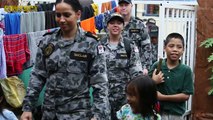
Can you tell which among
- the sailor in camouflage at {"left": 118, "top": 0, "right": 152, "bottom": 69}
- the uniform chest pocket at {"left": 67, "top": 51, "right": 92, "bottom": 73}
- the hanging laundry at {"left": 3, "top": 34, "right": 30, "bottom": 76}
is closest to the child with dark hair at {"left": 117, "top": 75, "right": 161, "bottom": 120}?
the uniform chest pocket at {"left": 67, "top": 51, "right": 92, "bottom": 73}

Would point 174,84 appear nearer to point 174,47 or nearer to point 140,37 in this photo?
point 174,47

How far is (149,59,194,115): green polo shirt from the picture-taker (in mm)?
3920

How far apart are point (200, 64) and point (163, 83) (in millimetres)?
2223

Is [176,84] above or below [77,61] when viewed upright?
below

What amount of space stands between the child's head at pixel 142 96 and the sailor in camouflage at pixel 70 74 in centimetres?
22

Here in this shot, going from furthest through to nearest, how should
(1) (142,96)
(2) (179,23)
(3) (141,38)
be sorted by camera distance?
(2) (179,23), (3) (141,38), (1) (142,96)

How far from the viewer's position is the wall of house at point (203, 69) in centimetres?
590

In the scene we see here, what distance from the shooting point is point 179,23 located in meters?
6.09

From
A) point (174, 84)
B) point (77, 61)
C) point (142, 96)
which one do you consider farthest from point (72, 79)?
point (174, 84)

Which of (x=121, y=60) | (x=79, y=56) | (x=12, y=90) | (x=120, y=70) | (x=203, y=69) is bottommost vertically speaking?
(x=12, y=90)

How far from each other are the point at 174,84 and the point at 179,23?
92.5 inches

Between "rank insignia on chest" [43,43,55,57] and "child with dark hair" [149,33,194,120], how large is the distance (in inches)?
48.3

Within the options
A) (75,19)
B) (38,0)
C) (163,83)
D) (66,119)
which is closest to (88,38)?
(75,19)

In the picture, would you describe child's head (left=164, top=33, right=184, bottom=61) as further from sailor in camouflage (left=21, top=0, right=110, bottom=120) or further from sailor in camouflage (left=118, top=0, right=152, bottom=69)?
sailor in camouflage (left=118, top=0, right=152, bottom=69)
